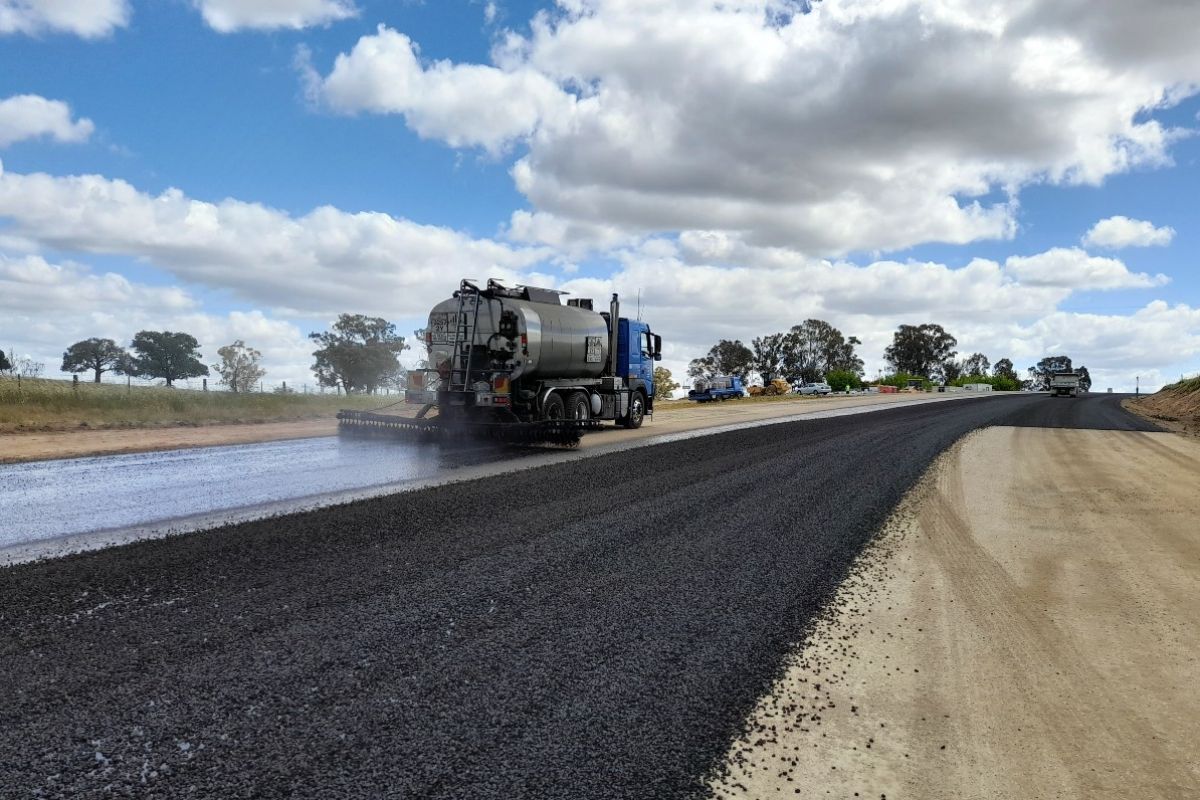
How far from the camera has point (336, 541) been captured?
6605mm

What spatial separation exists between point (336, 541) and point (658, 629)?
3.39 metres

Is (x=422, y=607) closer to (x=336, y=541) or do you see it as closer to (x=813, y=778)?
(x=336, y=541)

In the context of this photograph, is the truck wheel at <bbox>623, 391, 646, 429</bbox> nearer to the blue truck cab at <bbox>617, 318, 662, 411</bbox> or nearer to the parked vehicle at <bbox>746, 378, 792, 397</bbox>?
the blue truck cab at <bbox>617, 318, 662, 411</bbox>

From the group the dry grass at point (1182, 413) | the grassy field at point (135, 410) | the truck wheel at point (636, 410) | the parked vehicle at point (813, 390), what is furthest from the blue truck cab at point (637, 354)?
the parked vehicle at point (813, 390)

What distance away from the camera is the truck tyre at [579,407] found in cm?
1744

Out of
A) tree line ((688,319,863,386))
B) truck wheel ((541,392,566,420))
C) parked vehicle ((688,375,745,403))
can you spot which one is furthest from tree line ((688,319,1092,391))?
truck wheel ((541,392,566,420))

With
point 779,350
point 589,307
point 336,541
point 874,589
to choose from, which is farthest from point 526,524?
point 779,350

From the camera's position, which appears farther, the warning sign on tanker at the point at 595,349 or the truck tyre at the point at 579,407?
the warning sign on tanker at the point at 595,349

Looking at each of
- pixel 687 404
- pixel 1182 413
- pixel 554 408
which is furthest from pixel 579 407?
pixel 1182 413

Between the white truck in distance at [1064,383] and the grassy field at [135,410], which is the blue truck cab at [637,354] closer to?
the grassy field at [135,410]

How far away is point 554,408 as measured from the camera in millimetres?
16938

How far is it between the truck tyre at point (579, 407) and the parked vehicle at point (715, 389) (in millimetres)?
32843

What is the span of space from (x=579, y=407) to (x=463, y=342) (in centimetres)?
359

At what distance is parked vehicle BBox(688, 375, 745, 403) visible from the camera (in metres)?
50.8
